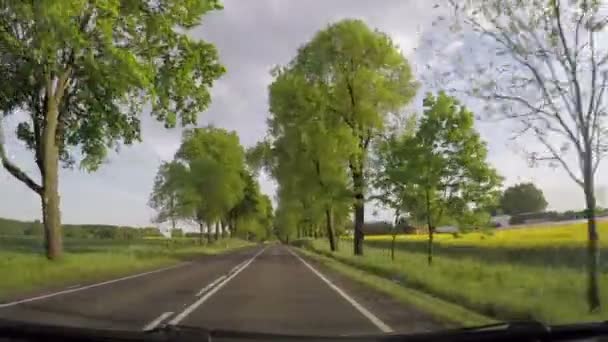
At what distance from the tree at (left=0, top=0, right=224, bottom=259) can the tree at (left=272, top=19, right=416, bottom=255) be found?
42.4 feet

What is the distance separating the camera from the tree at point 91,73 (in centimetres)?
2028

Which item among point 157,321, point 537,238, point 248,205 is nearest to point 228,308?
point 157,321

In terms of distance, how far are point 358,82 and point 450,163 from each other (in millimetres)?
13694

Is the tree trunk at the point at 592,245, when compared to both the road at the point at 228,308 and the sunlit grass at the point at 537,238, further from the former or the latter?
the sunlit grass at the point at 537,238

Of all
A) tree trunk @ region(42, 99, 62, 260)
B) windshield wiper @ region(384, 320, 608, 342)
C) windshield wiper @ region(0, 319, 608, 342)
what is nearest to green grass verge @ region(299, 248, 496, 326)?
windshield wiper @ region(384, 320, 608, 342)

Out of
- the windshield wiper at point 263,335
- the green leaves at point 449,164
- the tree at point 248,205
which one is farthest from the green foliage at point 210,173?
the windshield wiper at point 263,335

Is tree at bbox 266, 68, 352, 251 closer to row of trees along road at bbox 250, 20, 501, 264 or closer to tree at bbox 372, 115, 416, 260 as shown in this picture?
row of trees along road at bbox 250, 20, 501, 264

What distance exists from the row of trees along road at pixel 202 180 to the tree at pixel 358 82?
18.1 meters

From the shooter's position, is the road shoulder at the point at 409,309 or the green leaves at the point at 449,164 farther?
the green leaves at the point at 449,164

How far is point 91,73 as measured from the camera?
22.8 metres

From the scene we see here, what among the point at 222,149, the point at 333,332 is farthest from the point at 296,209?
the point at 333,332

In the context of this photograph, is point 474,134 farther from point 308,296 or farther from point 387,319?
point 387,319

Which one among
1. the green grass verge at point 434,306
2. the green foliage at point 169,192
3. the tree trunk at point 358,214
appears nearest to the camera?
the green grass verge at point 434,306

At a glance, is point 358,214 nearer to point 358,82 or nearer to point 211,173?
point 358,82
